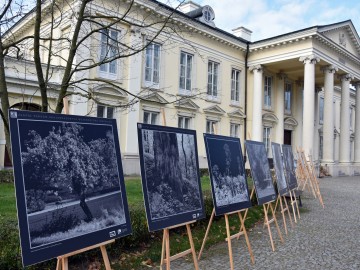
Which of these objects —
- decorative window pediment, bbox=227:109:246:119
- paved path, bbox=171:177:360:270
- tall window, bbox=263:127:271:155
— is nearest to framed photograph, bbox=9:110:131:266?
paved path, bbox=171:177:360:270

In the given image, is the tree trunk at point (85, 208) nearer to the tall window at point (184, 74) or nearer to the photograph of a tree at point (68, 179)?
the photograph of a tree at point (68, 179)

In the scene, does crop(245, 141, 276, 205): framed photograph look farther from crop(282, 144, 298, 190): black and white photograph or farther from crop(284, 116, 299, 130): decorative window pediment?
crop(284, 116, 299, 130): decorative window pediment

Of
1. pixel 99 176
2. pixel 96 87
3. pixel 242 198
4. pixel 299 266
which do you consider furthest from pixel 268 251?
pixel 96 87

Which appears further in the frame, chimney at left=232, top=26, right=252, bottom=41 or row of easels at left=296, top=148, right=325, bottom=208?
chimney at left=232, top=26, right=252, bottom=41

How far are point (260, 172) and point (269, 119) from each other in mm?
19731

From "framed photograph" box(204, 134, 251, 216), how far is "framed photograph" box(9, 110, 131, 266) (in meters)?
1.89

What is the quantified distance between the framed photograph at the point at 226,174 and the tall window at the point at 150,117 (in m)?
12.7

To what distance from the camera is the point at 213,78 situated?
885 inches

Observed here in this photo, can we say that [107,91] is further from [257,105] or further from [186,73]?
[257,105]

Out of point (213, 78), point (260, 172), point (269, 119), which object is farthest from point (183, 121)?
point (260, 172)

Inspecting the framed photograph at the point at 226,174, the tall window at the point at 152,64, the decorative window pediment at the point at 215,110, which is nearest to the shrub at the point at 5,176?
the tall window at the point at 152,64

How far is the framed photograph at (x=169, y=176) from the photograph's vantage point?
13.0 ft

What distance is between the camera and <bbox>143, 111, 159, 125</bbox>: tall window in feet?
60.2

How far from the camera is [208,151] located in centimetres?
507
